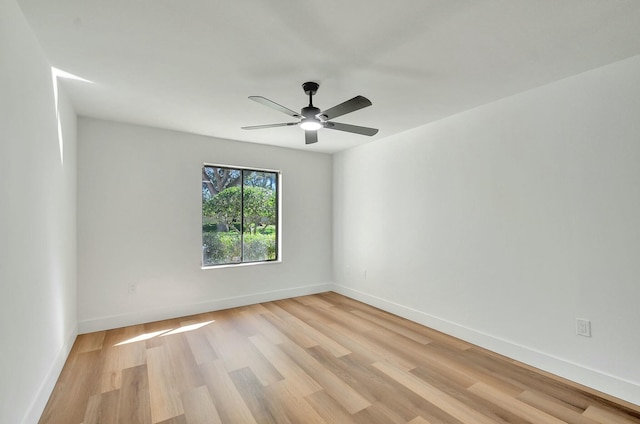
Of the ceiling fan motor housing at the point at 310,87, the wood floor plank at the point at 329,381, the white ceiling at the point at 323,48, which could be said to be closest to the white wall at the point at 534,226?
the white ceiling at the point at 323,48

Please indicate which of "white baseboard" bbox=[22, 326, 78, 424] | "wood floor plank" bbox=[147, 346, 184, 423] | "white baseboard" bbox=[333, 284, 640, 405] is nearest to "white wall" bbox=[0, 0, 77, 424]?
"white baseboard" bbox=[22, 326, 78, 424]

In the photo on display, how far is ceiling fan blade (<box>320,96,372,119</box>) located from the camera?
80.9 inches

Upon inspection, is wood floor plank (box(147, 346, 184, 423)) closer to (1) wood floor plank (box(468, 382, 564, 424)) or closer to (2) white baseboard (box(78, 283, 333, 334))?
(2) white baseboard (box(78, 283, 333, 334))

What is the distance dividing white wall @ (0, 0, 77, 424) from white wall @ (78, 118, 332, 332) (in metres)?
0.73

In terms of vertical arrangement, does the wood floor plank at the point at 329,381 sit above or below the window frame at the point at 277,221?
below

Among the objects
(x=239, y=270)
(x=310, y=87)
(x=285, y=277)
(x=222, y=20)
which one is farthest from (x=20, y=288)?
(x=285, y=277)

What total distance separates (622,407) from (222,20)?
142 inches

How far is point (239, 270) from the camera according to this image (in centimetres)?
433

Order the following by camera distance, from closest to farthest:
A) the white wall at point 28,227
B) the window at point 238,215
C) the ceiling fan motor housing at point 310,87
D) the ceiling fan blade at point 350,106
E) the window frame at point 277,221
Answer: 1. the white wall at point 28,227
2. the ceiling fan blade at point 350,106
3. the ceiling fan motor housing at point 310,87
4. the window frame at point 277,221
5. the window at point 238,215

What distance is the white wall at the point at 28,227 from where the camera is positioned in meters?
1.49

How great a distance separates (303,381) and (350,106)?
84.6 inches

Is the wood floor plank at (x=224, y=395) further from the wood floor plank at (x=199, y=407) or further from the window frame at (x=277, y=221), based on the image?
the window frame at (x=277, y=221)

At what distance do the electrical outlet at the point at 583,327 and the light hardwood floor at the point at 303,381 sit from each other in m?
0.41

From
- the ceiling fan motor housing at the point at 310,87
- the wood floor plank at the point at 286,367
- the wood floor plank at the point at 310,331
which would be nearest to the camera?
the wood floor plank at the point at 286,367
